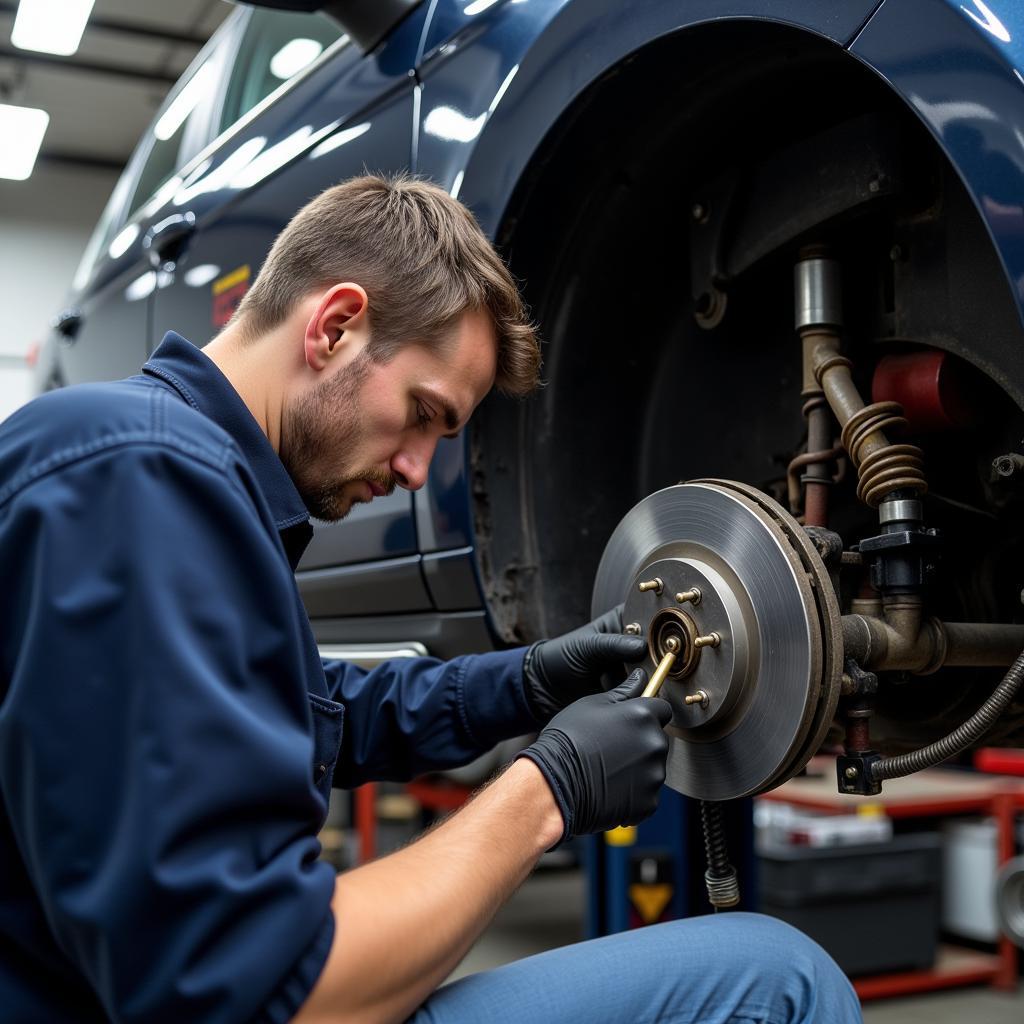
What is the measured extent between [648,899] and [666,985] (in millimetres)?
1415

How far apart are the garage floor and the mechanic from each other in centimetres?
202

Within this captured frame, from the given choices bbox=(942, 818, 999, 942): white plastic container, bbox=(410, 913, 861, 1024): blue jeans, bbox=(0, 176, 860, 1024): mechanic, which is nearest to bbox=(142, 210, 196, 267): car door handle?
bbox=(0, 176, 860, 1024): mechanic

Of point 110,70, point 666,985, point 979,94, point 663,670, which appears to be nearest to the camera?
point 979,94

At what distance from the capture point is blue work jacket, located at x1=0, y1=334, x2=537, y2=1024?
57cm

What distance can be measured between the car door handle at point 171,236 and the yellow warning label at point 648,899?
1.37m

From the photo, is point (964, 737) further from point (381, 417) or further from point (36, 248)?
point (36, 248)

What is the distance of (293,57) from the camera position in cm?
177

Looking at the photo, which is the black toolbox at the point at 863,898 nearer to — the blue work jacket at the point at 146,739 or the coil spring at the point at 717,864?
the coil spring at the point at 717,864

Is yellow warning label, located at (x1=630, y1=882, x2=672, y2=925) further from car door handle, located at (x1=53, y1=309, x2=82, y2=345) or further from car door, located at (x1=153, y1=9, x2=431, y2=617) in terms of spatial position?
car door handle, located at (x1=53, y1=309, x2=82, y2=345)

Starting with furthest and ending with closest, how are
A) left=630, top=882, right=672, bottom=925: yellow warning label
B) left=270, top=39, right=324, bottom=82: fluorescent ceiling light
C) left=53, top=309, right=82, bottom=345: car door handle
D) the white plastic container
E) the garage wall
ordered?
the garage wall
the white plastic container
left=53, top=309, right=82, bottom=345: car door handle
left=630, top=882, right=672, bottom=925: yellow warning label
left=270, top=39, right=324, bottom=82: fluorescent ceiling light

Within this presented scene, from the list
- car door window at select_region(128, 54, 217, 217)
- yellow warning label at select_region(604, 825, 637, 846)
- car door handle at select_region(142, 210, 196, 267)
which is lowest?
yellow warning label at select_region(604, 825, 637, 846)

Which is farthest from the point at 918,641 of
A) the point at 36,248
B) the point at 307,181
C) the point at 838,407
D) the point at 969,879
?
the point at 36,248

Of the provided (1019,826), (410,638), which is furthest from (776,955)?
(1019,826)

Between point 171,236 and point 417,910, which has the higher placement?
point 171,236
